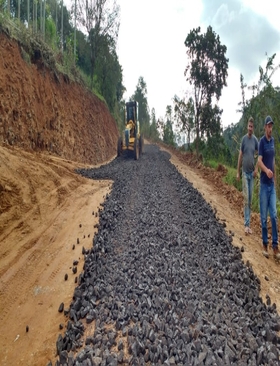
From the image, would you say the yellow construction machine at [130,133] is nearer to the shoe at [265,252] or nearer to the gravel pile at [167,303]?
the gravel pile at [167,303]

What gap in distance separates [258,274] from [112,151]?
70.3ft

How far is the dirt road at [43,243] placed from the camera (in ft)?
11.6

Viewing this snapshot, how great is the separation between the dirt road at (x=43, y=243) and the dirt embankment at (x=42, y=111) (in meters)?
1.38

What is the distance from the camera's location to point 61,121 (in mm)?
13773

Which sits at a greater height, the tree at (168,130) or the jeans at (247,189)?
the tree at (168,130)

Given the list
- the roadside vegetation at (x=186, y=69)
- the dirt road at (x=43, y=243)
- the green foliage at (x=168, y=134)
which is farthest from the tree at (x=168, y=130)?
the dirt road at (x=43, y=243)

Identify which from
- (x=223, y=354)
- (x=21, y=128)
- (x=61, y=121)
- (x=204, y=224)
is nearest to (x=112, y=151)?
(x=61, y=121)

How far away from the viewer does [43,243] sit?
572cm

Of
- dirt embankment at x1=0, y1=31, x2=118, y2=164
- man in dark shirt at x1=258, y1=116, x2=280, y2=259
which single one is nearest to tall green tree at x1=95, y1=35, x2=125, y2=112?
dirt embankment at x1=0, y1=31, x2=118, y2=164

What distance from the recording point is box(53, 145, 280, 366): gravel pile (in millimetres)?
2646

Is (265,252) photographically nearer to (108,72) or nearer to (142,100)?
(108,72)

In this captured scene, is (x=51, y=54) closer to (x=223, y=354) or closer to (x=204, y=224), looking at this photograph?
(x=204, y=224)

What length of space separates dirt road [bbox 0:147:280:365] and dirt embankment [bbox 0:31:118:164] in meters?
1.38

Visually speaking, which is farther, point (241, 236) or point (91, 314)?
point (241, 236)
